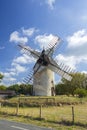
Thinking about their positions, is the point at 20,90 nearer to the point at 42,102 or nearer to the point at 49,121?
the point at 42,102

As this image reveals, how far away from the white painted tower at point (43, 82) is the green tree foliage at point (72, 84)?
120ft

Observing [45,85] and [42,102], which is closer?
[42,102]

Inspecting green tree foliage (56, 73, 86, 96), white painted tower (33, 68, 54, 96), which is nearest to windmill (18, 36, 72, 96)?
white painted tower (33, 68, 54, 96)

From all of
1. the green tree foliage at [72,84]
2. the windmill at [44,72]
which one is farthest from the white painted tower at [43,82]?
the green tree foliage at [72,84]

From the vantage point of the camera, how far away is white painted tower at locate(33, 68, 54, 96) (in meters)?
48.6

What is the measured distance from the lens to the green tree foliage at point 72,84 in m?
85.6

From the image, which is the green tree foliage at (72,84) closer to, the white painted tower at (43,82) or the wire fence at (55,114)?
the white painted tower at (43,82)

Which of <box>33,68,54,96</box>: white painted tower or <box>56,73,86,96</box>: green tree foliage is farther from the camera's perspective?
<box>56,73,86,96</box>: green tree foliage

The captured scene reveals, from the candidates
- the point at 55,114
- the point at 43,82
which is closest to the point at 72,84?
the point at 43,82

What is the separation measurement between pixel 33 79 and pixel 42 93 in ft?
10.6

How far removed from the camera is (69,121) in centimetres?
1948

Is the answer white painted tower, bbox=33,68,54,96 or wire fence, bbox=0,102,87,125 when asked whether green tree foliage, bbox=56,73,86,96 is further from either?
wire fence, bbox=0,102,87,125

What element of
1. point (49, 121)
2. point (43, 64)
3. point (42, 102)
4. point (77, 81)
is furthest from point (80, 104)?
point (77, 81)

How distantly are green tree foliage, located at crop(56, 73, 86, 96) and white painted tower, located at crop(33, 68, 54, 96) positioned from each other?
36665 millimetres
